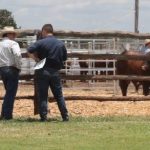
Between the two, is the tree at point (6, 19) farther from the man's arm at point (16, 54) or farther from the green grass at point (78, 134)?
the green grass at point (78, 134)

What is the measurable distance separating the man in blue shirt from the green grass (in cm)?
41

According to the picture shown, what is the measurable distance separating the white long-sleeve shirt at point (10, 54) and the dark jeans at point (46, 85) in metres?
0.46

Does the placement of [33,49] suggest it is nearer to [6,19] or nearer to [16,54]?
[16,54]

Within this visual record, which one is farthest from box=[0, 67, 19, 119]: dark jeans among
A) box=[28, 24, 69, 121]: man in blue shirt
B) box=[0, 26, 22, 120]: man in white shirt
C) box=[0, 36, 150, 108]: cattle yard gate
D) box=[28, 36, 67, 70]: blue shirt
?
box=[0, 36, 150, 108]: cattle yard gate

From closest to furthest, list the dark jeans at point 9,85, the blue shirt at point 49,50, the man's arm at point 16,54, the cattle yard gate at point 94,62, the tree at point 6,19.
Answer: the blue shirt at point 49,50 → the man's arm at point 16,54 → the dark jeans at point 9,85 → the cattle yard gate at point 94,62 → the tree at point 6,19

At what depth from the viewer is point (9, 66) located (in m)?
12.8

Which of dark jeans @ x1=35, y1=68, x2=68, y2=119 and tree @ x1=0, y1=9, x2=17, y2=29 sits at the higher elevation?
dark jeans @ x1=35, y1=68, x2=68, y2=119

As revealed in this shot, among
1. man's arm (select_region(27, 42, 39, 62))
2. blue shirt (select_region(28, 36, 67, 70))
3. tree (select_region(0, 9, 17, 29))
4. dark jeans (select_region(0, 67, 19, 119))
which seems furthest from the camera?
tree (select_region(0, 9, 17, 29))

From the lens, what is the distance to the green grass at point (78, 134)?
9578mm

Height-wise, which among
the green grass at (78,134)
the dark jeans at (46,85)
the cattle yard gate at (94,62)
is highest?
the dark jeans at (46,85)

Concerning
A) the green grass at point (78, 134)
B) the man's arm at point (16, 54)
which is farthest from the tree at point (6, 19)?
the green grass at point (78, 134)

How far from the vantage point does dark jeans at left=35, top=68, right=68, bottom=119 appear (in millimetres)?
12492

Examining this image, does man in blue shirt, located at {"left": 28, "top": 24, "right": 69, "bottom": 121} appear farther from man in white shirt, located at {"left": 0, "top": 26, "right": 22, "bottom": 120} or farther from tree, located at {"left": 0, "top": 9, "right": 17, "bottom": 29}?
tree, located at {"left": 0, "top": 9, "right": 17, "bottom": 29}

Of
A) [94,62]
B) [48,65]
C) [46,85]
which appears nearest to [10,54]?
[48,65]
